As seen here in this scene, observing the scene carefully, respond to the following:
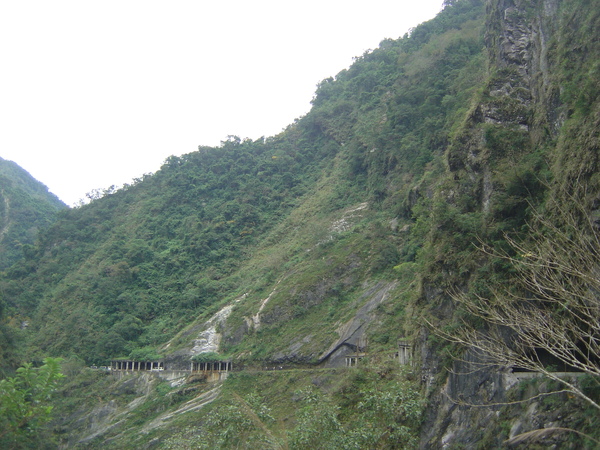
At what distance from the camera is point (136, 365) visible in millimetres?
43375

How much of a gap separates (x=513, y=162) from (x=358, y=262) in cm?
1923

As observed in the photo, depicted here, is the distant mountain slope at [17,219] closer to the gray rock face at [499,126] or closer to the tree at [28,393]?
the gray rock face at [499,126]

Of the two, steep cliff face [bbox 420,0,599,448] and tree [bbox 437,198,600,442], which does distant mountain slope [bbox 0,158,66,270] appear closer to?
steep cliff face [bbox 420,0,599,448]

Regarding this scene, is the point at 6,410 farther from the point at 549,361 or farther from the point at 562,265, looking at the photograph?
the point at 549,361

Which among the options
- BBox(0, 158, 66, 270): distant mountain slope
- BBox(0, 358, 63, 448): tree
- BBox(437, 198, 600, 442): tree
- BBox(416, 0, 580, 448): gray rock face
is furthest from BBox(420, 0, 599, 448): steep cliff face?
BBox(0, 158, 66, 270): distant mountain slope

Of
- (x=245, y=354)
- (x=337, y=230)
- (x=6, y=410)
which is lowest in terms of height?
(x=245, y=354)

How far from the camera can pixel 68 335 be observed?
49.0 meters

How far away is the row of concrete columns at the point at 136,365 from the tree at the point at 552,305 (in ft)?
94.1

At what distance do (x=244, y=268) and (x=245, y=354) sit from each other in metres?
15.2

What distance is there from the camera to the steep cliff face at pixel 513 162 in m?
16.6

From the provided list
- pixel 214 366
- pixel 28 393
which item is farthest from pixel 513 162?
pixel 214 366

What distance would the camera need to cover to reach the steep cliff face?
16.6 meters

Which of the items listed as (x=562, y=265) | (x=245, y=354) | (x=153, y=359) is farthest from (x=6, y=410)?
(x=153, y=359)

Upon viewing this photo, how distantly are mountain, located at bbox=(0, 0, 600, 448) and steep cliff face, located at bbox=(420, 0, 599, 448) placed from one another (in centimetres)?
9
